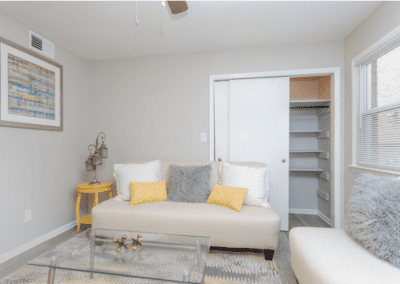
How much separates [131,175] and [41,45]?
1810 mm

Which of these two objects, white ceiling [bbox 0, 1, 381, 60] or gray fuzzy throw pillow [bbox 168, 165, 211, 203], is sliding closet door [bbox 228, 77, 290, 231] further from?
gray fuzzy throw pillow [bbox 168, 165, 211, 203]

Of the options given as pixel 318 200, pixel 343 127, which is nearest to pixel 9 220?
pixel 343 127

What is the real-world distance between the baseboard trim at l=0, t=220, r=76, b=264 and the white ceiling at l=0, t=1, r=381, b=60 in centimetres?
233

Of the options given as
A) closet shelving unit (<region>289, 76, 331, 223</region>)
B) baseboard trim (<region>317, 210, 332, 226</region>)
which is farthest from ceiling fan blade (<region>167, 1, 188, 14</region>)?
baseboard trim (<region>317, 210, 332, 226</region>)

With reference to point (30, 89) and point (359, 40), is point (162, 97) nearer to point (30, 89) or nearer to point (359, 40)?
point (30, 89)

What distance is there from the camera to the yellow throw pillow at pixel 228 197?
2119mm

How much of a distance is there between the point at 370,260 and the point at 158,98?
277 centimetres

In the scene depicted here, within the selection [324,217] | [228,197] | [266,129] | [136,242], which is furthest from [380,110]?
[136,242]

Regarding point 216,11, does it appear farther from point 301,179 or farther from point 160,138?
point 301,179

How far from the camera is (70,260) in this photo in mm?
1349

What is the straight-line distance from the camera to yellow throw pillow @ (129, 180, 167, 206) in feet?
7.61

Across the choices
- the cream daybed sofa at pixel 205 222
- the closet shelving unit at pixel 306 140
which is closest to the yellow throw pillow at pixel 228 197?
the cream daybed sofa at pixel 205 222

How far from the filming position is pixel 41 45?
7.98 feet

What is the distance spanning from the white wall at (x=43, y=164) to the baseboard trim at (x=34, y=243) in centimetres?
4
